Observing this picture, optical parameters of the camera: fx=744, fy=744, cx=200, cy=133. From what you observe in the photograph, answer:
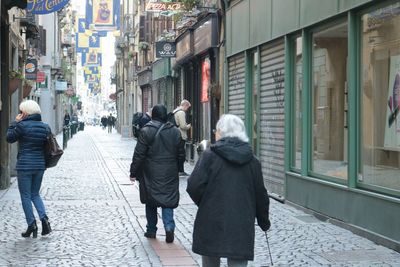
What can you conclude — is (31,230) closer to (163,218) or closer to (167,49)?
(163,218)

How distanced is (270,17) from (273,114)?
1.87m

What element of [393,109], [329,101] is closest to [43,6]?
[329,101]

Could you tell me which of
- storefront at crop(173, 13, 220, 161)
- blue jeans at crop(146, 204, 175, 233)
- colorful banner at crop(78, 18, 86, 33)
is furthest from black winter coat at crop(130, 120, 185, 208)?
colorful banner at crop(78, 18, 86, 33)

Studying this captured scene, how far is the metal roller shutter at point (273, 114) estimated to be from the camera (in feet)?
45.3

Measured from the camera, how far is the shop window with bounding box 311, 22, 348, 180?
1099 centimetres

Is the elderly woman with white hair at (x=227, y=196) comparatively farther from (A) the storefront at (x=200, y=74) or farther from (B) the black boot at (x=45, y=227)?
(A) the storefront at (x=200, y=74)

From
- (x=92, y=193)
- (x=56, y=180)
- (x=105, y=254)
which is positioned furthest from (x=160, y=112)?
(x=56, y=180)

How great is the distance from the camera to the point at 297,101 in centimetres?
1299

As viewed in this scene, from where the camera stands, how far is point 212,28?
2000 centimetres

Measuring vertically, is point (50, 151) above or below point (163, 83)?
below

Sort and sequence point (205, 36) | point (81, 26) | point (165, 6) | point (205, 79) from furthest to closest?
1. point (81, 26)
2. point (165, 6)
3. point (205, 79)
4. point (205, 36)

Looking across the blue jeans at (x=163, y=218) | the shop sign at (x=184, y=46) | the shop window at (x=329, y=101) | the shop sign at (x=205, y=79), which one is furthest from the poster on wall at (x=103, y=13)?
the blue jeans at (x=163, y=218)

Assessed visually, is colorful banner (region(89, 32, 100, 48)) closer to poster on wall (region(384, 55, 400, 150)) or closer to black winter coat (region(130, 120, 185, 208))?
black winter coat (region(130, 120, 185, 208))

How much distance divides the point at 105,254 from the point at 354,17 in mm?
4605
